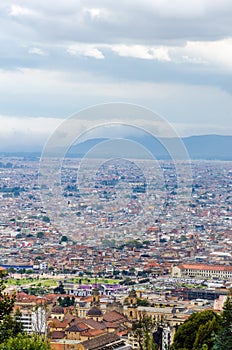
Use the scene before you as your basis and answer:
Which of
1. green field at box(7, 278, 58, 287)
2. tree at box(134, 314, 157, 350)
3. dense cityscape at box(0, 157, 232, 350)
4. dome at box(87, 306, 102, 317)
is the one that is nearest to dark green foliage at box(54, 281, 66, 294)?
dense cityscape at box(0, 157, 232, 350)

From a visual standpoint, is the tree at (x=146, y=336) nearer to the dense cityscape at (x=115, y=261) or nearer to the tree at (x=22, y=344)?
the tree at (x=22, y=344)

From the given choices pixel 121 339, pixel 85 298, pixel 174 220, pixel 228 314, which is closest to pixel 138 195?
pixel 85 298

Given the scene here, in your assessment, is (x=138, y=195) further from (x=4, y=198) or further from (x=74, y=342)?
(x=4, y=198)

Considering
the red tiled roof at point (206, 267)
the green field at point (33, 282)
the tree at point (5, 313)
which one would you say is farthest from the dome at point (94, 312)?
the tree at point (5, 313)

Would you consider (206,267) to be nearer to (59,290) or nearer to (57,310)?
(59,290)

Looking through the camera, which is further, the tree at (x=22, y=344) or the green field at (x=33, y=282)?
the green field at (x=33, y=282)

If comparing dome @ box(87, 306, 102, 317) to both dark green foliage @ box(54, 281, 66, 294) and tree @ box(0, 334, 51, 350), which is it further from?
tree @ box(0, 334, 51, 350)

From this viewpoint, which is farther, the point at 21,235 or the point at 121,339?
the point at 21,235

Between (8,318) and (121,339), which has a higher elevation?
(8,318)
